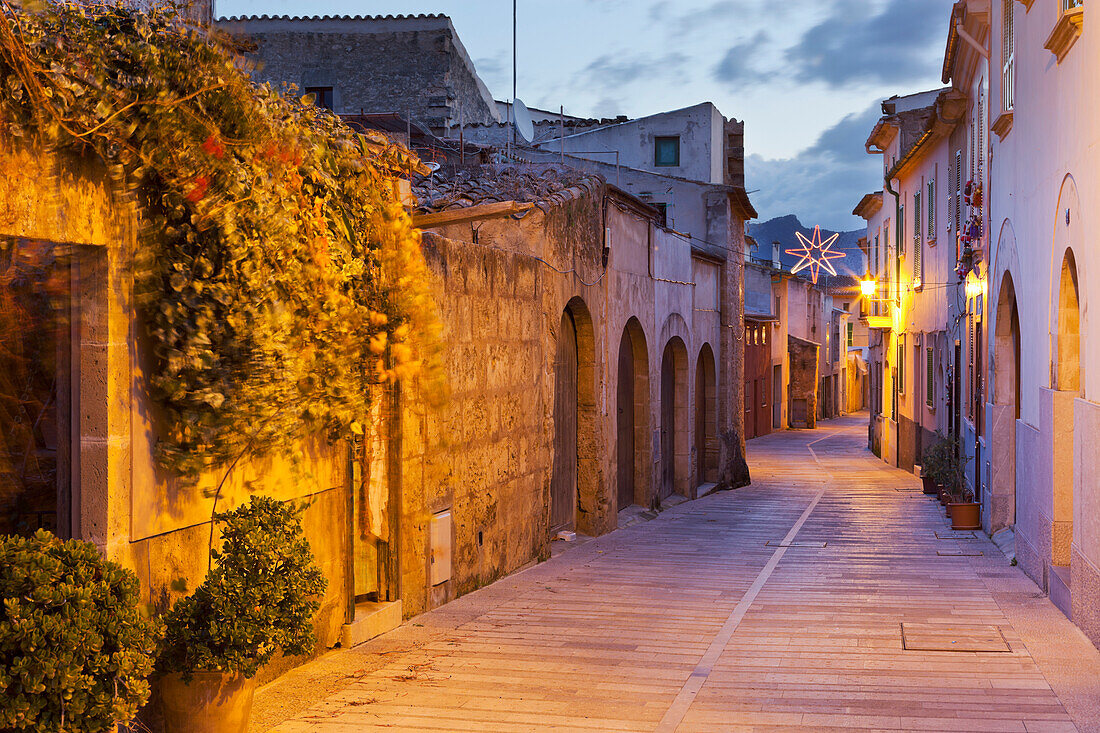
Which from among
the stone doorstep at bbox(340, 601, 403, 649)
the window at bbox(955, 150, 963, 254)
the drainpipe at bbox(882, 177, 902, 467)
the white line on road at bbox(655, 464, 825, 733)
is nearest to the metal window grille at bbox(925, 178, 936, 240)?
the window at bbox(955, 150, 963, 254)

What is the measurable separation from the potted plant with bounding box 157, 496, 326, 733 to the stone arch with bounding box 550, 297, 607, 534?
27.5 feet

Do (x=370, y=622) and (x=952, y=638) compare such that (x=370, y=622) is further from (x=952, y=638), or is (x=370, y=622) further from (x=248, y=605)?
(x=952, y=638)

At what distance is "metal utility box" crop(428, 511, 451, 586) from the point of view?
841cm

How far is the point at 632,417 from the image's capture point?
17312mm

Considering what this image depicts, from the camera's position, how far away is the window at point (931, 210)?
2229cm

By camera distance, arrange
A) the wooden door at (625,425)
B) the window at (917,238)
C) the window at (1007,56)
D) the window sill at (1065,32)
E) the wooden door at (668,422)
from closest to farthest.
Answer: the window sill at (1065,32), the window at (1007,56), the wooden door at (625,425), the wooden door at (668,422), the window at (917,238)

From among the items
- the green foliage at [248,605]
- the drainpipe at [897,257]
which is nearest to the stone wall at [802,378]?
the drainpipe at [897,257]

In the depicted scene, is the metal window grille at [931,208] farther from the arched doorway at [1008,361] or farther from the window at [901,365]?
the arched doorway at [1008,361]

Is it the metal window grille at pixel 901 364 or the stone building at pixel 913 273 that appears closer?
the stone building at pixel 913 273

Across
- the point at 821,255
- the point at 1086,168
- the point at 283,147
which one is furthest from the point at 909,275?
the point at 283,147

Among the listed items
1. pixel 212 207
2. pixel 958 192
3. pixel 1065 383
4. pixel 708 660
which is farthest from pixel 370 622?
pixel 958 192

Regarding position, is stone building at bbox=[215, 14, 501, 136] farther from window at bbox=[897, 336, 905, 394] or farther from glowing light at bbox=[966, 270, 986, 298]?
glowing light at bbox=[966, 270, 986, 298]

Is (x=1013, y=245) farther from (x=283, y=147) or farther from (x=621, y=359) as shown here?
(x=283, y=147)

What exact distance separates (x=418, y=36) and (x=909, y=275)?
1314 centimetres
